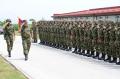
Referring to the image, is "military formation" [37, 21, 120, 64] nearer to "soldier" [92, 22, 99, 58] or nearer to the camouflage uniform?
"soldier" [92, 22, 99, 58]

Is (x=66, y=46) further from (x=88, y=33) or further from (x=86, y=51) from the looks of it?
(x=88, y=33)

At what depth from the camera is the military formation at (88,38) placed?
16312 millimetres

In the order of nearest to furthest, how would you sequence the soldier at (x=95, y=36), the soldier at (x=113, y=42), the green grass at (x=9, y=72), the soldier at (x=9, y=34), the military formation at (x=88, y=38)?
the green grass at (x=9, y=72) → the soldier at (x=113, y=42) → the military formation at (x=88, y=38) → the soldier at (x=95, y=36) → the soldier at (x=9, y=34)

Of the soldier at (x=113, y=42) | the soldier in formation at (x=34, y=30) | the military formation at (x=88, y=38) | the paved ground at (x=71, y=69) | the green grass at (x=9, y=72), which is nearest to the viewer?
the green grass at (x=9, y=72)

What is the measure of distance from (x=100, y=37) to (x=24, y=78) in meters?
6.17

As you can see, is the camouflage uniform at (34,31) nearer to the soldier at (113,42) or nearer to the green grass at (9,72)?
the soldier at (113,42)

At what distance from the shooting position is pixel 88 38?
62.4 feet

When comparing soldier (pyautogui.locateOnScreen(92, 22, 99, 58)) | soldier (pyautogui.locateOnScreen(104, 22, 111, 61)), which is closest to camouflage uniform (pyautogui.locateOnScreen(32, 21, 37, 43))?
soldier (pyautogui.locateOnScreen(92, 22, 99, 58))

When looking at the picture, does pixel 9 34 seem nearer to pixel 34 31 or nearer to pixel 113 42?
pixel 113 42

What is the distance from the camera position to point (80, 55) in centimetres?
1984

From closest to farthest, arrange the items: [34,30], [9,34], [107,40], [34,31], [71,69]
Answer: [71,69] → [107,40] → [9,34] → [34,30] → [34,31]

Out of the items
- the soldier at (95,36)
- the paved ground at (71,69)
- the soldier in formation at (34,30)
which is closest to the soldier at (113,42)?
the paved ground at (71,69)

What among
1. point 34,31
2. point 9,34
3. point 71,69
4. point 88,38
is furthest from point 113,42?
point 34,31

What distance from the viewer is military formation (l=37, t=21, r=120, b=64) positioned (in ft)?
53.5
